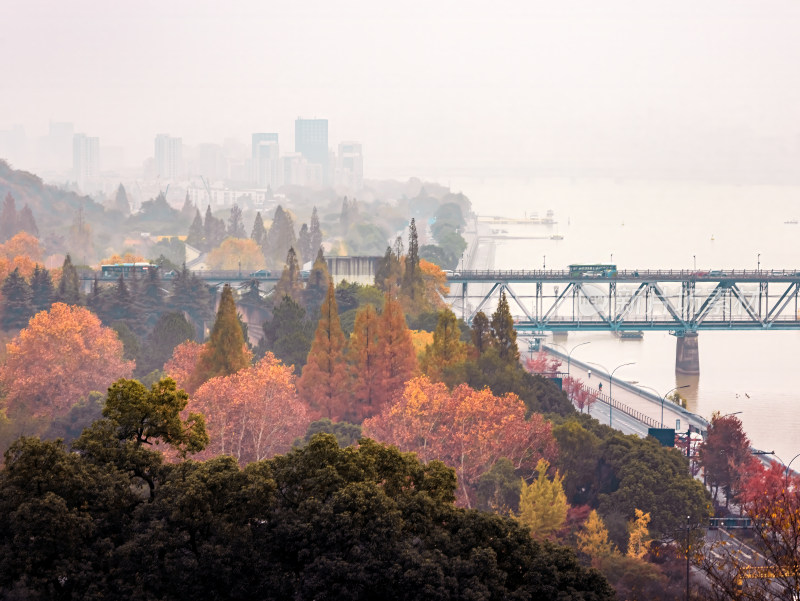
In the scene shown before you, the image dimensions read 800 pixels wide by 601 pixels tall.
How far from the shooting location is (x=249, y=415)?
64.2m

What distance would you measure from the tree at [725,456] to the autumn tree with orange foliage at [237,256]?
129049mm

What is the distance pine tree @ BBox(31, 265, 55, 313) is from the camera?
10800 cm

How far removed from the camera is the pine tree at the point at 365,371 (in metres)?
74.9

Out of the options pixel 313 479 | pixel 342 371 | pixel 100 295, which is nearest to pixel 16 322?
pixel 100 295

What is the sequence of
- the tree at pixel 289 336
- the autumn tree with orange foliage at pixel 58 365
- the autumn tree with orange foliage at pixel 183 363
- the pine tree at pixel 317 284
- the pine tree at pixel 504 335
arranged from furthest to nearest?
the pine tree at pixel 317 284, the tree at pixel 289 336, the autumn tree with orange foliage at pixel 58 365, the pine tree at pixel 504 335, the autumn tree with orange foliage at pixel 183 363

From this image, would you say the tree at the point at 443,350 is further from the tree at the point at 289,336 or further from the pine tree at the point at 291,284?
the pine tree at the point at 291,284

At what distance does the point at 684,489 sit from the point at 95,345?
145 feet

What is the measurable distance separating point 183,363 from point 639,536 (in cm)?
3626

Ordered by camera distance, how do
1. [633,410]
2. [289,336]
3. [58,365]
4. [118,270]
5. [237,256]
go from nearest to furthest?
[58,365]
[289,336]
[633,410]
[118,270]
[237,256]

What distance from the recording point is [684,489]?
57.6 meters

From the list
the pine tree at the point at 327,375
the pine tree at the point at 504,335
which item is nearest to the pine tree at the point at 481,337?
the pine tree at the point at 504,335

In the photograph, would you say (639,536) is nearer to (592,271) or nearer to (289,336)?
(289,336)

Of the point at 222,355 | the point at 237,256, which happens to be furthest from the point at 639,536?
the point at 237,256

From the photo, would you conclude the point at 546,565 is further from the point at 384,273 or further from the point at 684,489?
the point at 384,273
